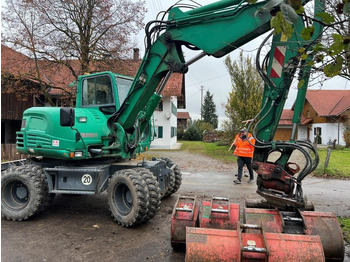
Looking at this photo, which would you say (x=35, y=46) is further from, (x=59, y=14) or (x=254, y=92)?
(x=254, y=92)

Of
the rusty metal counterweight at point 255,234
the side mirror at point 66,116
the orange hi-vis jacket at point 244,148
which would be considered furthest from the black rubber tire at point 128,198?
the orange hi-vis jacket at point 244,148

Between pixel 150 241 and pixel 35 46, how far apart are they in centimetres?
1313

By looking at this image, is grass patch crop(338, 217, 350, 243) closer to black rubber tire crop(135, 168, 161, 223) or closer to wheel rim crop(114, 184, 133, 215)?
black rubber tire crop(135, 168, 161, 223)

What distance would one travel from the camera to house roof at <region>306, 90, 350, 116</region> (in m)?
31.7

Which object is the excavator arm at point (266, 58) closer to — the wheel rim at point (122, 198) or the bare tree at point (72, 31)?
the wheel rim at point (122, 198)

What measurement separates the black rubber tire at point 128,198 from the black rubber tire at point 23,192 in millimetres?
1397

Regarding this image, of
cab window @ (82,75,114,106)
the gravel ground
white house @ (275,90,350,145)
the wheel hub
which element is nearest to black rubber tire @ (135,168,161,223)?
the gravel ground

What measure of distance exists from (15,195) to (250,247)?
4947 mm

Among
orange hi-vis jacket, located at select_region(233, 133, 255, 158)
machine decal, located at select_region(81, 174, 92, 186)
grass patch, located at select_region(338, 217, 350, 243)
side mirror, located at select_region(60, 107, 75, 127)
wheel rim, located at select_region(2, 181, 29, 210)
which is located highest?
side mirror, located at select_region(60, 107, 75, 127)

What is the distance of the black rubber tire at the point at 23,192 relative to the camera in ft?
18.1

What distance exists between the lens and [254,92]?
18250 mm

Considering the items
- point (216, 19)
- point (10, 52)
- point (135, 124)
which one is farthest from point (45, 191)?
point (10, 52)

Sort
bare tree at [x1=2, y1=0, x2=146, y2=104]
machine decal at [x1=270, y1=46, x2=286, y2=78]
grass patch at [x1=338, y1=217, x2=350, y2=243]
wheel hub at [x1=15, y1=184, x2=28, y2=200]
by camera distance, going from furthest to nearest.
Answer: bare tree at [x1=2, y1=0, x2=146, y2=104] < wheel hub at [x1=15, y1=184, x2=28, y2=200] < grass patch at [x1=338, y1=217, x2=350, y2=243] < machine decal at [x1=270, y1=46, x2=286, y2=78]

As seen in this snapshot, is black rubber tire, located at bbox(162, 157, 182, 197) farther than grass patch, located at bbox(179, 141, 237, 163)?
No
